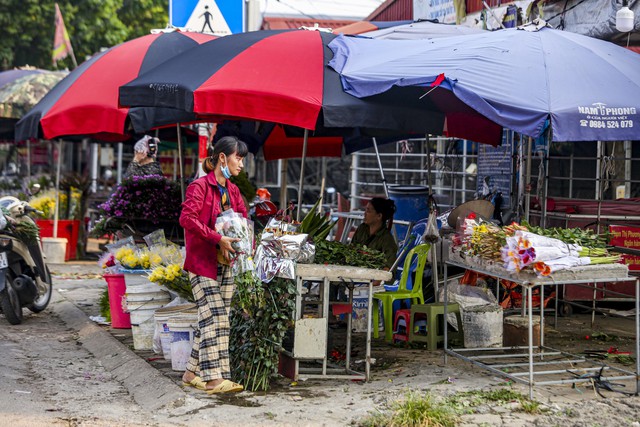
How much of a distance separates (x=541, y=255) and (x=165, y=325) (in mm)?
3281

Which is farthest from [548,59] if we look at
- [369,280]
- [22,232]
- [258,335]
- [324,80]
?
[22,232]

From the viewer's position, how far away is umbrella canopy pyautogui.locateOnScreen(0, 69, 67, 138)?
16141mm

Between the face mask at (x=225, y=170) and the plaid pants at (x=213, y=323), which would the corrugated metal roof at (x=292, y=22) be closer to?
the face mask at (x=225, y=170)

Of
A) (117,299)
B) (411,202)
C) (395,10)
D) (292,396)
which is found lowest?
(292,396)

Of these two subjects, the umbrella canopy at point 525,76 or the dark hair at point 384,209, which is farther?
the dark hair at point 384,209

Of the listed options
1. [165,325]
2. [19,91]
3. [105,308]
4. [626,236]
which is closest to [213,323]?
[165,325]

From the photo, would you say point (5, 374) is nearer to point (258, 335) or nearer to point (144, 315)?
point (144, 315)

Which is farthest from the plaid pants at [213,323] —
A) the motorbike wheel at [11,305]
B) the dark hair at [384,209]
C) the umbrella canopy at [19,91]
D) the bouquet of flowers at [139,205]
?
the umbrella canopy at [19,91]

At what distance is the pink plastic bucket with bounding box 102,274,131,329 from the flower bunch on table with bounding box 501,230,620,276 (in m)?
4.25

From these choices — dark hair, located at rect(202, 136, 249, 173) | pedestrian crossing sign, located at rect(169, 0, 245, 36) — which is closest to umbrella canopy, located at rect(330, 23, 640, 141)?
dark hair, located at rect(202, 136, 249, 173)

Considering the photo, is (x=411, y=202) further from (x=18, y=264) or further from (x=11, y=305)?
(x=11, y=305)

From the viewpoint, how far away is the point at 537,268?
5.96 metres

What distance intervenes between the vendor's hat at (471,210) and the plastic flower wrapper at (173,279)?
279 cm

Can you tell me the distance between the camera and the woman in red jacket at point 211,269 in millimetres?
6441
